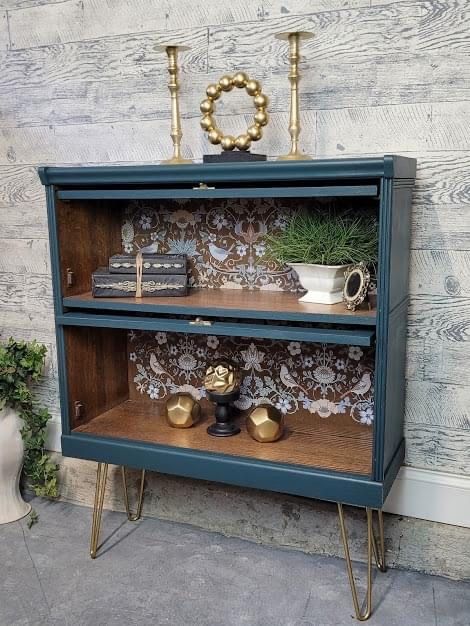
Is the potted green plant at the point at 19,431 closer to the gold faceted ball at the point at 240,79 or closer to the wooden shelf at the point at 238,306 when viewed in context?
the wooden shelf at the point at 238,306

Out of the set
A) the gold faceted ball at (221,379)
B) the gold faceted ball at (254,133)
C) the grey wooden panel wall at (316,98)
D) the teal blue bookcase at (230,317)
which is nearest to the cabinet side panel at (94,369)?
the teal blue bookcase at (230,317)

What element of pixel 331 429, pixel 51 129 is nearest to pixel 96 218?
pixel 51 129

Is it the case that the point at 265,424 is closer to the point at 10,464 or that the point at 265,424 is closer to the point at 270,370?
the point at 270,370

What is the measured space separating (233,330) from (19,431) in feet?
3.29

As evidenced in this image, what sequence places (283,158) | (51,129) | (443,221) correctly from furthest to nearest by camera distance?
(51,129)
(443,221)
(283,158)

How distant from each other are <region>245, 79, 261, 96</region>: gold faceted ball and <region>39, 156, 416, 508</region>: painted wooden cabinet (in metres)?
0.26

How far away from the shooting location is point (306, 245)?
179 centimetres

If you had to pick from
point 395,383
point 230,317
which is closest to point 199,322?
point 230,317

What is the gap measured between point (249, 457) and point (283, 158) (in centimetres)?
80

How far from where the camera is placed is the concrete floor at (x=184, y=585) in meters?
1.81

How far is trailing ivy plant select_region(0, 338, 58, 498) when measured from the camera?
2.27m

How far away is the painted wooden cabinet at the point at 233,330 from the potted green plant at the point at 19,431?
329 millimetres

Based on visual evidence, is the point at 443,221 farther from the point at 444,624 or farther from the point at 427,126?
the point at 444,624

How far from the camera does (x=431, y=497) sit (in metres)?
1.98
